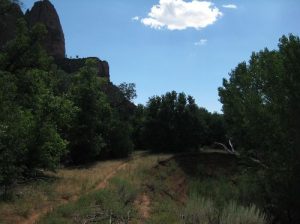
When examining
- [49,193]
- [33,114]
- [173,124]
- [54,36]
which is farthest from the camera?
[54,36]

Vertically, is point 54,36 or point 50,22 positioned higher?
point 50,22

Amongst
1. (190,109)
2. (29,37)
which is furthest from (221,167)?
(29,37)

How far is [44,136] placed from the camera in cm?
2773

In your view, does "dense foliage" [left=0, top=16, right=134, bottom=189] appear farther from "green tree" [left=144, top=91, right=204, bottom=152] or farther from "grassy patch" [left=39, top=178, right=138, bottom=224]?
"green tree" [left=144, top=91, right=204, bottom=152]

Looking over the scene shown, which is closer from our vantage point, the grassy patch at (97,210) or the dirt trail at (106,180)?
the grassy patch at (97,210)

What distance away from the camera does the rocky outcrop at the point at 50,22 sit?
103 m

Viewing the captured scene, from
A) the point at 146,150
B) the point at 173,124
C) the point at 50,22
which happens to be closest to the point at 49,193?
the point at 173,124

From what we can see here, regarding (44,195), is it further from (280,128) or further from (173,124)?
(173,124)

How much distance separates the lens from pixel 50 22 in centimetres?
10800

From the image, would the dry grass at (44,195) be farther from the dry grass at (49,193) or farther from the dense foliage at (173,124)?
the dense foliage at (173,124)

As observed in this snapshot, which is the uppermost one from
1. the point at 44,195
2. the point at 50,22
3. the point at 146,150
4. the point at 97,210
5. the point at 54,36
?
the point at 50,22

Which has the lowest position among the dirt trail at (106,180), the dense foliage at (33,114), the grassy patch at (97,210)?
the grassy patch at (97,210)

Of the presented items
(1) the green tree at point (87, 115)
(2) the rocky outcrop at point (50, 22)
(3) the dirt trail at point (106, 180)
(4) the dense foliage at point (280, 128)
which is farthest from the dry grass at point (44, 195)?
(2) the rocky outcrop at point (50, 22)

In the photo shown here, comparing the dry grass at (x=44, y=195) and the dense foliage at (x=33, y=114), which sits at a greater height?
the dense foliage at (x=33, y=114)
